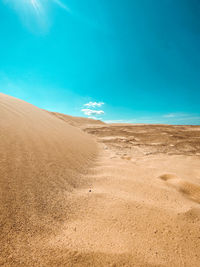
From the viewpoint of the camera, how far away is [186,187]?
1343 millimetres

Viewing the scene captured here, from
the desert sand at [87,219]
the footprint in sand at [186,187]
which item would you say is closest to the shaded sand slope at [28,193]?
the desert sand at [87,219]

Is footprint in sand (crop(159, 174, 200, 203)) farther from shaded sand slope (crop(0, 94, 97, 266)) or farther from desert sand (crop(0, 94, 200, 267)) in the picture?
shaded sand slope (crop(0, 94, 97, 266))

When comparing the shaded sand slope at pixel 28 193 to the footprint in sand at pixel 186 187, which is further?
the footprint in sand at pixel 186 187

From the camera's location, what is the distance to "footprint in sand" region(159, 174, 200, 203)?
123 centimetres

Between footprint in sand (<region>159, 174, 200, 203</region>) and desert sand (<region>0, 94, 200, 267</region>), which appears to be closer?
desert sand (<region>0, 94, 200, 267</region>)

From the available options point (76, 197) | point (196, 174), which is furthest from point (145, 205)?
point (196, 174)

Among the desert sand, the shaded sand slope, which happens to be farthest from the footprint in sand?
the shaded sand slope

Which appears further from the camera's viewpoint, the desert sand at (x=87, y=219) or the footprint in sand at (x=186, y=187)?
the footprint in sand at (x=186, y=187)

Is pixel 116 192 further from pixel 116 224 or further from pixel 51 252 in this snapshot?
pixel 51 252

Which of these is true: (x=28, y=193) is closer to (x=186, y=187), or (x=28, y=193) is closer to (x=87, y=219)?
(x=87, y=219)

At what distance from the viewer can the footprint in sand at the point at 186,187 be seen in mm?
1226

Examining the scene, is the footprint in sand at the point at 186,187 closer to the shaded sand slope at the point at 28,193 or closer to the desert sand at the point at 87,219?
the desert sand at the point at 87,219

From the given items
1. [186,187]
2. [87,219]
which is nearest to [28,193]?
[87,219]

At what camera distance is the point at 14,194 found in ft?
2.65
